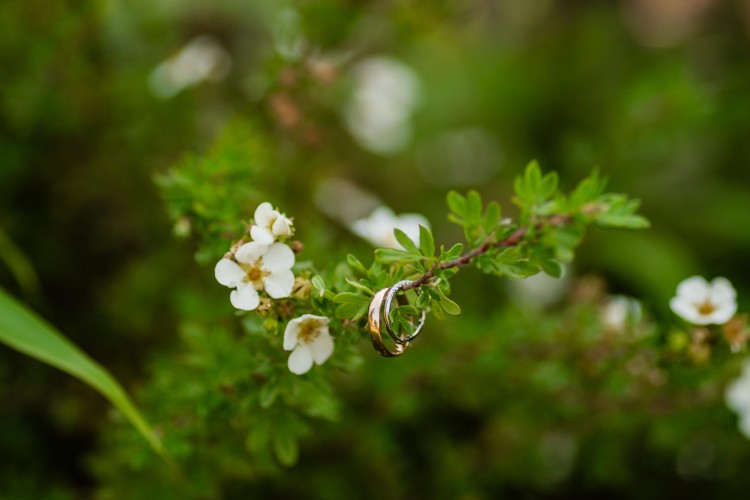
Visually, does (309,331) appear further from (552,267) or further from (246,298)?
(552,267)

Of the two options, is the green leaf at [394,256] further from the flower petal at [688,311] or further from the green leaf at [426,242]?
the flower petal at [688,311]

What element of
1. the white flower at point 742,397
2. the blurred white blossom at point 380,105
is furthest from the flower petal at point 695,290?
the blurred white blossom at point 380,105

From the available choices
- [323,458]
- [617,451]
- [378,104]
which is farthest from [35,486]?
[378,104]

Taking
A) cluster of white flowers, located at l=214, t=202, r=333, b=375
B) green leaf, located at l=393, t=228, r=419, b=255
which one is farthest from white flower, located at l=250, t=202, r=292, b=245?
green leaf, located at l=393, t=228, r=419, b=255

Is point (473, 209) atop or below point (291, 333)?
atop

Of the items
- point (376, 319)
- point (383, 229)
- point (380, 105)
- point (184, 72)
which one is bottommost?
point (376, 319)

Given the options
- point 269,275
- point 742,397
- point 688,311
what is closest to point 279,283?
point 269,275
